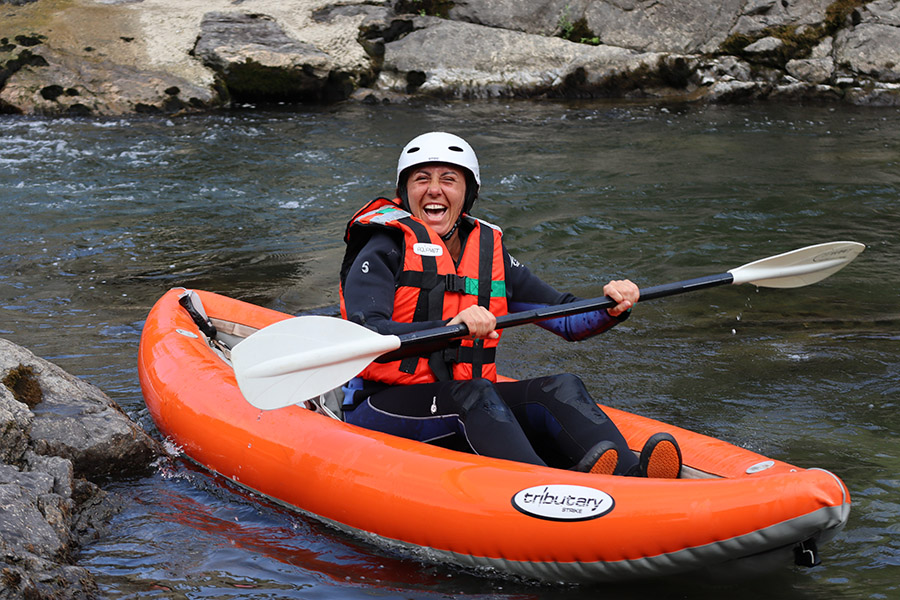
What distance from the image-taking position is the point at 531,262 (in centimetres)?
560

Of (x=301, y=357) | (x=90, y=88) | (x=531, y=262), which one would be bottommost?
(x=531, y=262)

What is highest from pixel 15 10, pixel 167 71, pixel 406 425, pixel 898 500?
pixel 15 10

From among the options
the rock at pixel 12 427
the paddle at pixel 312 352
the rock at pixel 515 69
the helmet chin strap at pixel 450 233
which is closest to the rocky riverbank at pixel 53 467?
the rock at pixel 12 427

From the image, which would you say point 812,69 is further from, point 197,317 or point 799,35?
point 197,317

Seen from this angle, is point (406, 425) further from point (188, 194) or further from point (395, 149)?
point (395, 149)

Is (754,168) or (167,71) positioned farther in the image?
(167,71)

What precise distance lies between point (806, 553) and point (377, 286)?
4.66 ft

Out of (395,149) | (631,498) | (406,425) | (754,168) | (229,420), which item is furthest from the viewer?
(395,149)

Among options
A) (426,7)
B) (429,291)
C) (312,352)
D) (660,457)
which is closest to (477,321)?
(429,291)

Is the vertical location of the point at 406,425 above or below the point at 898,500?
above

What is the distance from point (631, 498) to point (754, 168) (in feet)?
19.6

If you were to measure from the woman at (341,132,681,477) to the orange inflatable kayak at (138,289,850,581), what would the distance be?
127 millimetres

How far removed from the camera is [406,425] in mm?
2812

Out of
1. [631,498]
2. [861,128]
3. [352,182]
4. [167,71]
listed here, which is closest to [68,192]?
[352,182]
